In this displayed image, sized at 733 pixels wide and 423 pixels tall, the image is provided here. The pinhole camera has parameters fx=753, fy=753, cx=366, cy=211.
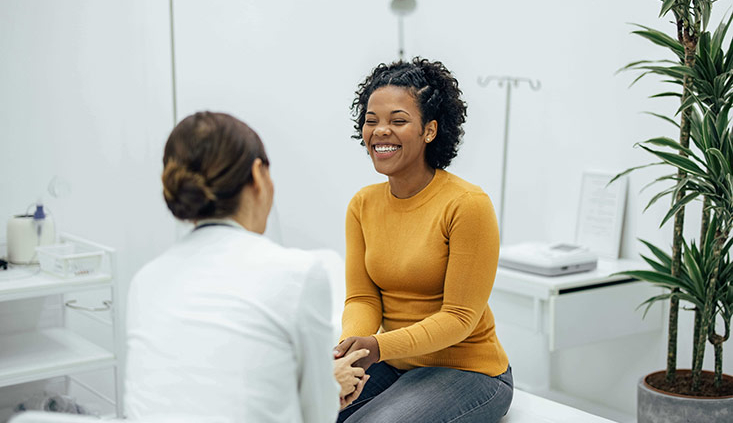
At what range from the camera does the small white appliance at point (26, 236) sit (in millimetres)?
2570

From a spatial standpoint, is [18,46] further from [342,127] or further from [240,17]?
[342,127]

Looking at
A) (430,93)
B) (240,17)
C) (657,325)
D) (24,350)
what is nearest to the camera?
(430,93)

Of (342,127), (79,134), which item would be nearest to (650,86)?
(342,127)

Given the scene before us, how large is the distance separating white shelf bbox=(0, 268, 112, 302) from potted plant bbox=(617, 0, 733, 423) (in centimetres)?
167

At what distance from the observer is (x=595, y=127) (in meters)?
2.92

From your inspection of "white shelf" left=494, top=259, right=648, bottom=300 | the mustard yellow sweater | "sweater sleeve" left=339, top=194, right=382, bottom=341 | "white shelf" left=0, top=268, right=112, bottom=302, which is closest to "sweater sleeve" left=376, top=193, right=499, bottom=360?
the mustard yellow sweater

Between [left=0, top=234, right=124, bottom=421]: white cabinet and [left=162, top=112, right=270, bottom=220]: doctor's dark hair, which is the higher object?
[left=162, top=112, right=270, bottom=220]: doctor's dark hair

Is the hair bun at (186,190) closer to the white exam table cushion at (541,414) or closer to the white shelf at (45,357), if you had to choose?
the white exam table cushion at (541,414)

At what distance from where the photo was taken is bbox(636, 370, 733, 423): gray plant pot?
2.02 metres

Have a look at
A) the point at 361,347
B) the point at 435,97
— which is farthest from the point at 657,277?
the point at 361,347

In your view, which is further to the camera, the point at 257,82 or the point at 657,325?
the point at 257,82

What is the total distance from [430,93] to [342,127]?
187 centimetres

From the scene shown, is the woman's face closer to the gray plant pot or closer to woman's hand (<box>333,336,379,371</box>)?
woman's hand (<box>333,336,379,371</box>)

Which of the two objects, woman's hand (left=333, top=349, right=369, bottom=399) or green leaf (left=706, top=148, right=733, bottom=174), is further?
green leaf (left=706, top=148, right=733, bottom=174)
